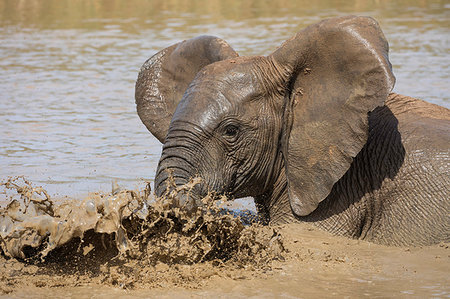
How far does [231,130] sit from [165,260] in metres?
1.03

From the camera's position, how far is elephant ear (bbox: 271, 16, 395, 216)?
5.83 m

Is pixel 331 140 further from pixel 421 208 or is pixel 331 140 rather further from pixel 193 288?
pixel 193 288

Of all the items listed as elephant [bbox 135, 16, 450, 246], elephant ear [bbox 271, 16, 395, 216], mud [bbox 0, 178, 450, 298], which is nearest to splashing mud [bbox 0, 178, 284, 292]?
mud [bbox 0, 178, 450, 298]

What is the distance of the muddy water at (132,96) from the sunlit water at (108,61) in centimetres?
3

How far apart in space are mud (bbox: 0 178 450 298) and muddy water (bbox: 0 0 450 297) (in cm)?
2

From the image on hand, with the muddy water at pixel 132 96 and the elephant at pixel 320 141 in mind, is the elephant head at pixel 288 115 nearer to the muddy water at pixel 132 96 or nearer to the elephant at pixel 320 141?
the elephant at pixel 320 141

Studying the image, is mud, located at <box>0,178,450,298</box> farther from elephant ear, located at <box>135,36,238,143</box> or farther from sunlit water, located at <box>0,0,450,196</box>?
elephant ear, located at <box>135,36,238,143</box>

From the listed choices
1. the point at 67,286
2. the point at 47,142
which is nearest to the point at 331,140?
the point at 67,286

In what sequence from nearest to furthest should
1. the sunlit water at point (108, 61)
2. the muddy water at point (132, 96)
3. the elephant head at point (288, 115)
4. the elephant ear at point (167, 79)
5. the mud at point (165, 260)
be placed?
1. the mud at point (165, 260)
2. the muddy water at point (132, 96)
3. the elephant head at point (288, 115)
4. the elephant ear at point (167, 79)
5. the sunlit water at point (108, 61)

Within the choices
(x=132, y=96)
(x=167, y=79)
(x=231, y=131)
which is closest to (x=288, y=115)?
(x=231, y=131)

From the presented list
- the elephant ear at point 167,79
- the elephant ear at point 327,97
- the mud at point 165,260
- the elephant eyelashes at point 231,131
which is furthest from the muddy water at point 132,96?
the elephant ear at point 167,79

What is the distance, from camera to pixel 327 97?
6004mm

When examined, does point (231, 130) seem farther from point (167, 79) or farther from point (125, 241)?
point (167, 79)

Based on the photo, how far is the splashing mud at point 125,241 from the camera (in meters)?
5.32
